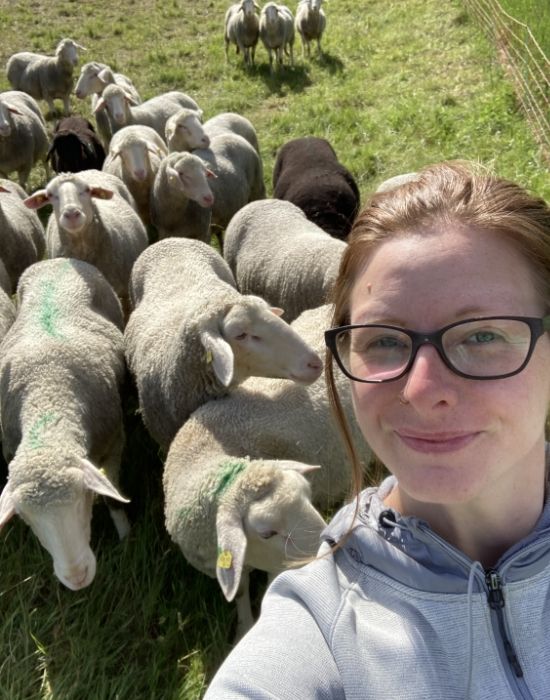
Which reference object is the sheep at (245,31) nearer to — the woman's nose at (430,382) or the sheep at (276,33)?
the sheep at (276,33)

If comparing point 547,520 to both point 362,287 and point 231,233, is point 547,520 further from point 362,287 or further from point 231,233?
point 231,233

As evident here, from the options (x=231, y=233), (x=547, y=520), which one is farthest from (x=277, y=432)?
(x=231, y=233)

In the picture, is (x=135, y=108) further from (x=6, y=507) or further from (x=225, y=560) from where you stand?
(x=225, y=560)

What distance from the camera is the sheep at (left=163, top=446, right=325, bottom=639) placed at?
2439mm

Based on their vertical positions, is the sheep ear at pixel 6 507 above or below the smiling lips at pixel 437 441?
below

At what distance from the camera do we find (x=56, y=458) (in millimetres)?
2828

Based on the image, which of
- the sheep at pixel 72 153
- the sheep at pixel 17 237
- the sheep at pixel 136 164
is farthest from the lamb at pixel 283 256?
the sheep at pixel 72 153

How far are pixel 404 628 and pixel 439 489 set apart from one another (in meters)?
0.23

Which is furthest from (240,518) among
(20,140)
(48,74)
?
(48,74)

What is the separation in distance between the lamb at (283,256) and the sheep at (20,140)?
4107 millimetres

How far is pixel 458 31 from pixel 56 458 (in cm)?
1048

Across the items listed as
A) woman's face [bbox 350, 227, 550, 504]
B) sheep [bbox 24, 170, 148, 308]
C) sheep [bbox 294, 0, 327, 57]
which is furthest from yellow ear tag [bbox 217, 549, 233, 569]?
sheep [bbox 294, 0, 327, 57]

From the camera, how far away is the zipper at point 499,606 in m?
1.07

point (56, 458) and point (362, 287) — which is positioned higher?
point (362, 287)
